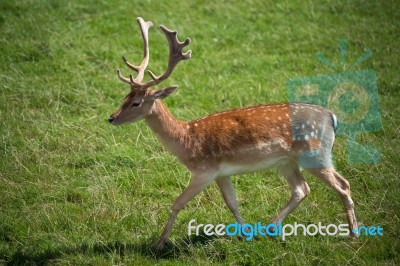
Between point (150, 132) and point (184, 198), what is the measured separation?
2.32 m

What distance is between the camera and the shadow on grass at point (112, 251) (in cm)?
596

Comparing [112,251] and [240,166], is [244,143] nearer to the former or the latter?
[240,166]

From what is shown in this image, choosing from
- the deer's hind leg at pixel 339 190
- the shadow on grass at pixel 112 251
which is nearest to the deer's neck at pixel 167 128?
the shadow on grass at pixel 112 251

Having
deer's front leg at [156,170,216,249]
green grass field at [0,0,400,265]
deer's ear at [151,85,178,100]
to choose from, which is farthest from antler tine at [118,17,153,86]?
green grass field at [0,0,400,265]

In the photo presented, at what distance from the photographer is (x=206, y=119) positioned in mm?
6711

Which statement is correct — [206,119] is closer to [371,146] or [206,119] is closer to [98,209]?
[98,209]

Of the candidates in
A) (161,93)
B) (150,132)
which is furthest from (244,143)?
(150,132)

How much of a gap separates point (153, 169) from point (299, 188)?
1.85 m

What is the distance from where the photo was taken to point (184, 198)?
626 cm

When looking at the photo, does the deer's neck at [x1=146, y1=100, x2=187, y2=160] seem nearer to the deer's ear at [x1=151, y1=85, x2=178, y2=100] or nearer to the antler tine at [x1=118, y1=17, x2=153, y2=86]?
the deer's ear at [x1=151, y1=85, x2=178, y2=100]

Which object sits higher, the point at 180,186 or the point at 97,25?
the point at 97,25

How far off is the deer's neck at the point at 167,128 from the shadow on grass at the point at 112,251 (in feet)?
2.91

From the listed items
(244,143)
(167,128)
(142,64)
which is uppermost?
(142,64)

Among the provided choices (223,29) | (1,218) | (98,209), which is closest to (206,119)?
(98,209)
